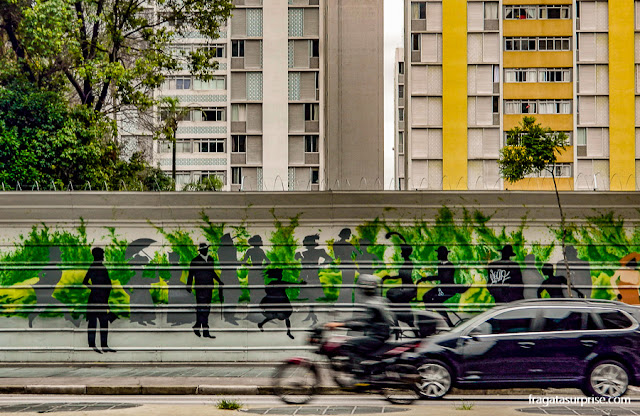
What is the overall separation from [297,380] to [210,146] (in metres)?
39.4

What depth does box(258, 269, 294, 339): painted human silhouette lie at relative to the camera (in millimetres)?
13078

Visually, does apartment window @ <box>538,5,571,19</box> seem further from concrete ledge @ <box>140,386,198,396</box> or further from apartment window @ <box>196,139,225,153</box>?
concrete ledge @ <box>140,386,198,396</box>

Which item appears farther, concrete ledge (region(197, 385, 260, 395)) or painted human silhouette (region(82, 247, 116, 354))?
painted human silhouette (region(82, 247, 116, 354))

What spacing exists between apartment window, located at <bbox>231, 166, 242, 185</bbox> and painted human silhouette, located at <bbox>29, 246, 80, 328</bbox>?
3063 centimetres

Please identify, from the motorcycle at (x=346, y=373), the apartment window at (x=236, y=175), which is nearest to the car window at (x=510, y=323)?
the motorcycle at (x=346, y=373)

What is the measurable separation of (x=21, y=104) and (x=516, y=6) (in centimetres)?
3623

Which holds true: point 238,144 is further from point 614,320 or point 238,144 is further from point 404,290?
point 614,320

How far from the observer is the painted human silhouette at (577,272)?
12.9m

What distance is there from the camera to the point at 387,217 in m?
13.2

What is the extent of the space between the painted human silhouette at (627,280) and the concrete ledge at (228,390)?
659cm

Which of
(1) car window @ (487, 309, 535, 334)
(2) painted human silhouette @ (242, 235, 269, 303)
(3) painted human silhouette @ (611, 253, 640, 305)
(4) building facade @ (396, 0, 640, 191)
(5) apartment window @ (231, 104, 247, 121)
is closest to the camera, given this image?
(1) car window @ (487, 309, 535, 334)

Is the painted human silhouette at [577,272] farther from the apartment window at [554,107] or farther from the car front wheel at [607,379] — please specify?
the apartment window at [554,107]

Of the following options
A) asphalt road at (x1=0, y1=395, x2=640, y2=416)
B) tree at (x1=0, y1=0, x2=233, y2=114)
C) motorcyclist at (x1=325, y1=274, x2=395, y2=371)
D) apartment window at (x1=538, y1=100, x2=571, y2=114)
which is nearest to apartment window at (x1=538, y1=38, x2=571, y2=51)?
apartment window at (x1=538, y1=100, x2=571, y2=114)

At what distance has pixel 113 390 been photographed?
10773mm
